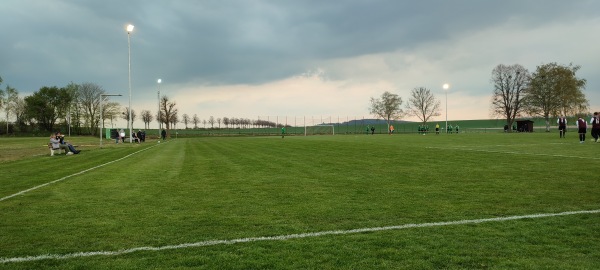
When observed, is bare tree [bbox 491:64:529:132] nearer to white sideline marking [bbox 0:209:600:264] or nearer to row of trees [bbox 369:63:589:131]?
row of trees [bbox 369:63:589:131]

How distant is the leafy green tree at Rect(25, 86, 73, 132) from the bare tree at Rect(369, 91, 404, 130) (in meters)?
77.4

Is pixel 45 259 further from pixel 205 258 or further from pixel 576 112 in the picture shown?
pixel 576 112

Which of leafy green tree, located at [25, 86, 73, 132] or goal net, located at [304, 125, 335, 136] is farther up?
leafy green tree, located at [25, 86, 73, 132]

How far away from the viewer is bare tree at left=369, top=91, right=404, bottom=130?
110m

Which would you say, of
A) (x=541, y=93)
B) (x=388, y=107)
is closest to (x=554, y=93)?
(x=541, y=93)

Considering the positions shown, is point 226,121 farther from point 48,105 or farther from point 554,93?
point 554,93

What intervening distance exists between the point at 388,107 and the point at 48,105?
83.6 m

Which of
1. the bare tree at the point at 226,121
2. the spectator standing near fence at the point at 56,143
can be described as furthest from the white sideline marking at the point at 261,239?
the bare tree at the point at 226,121

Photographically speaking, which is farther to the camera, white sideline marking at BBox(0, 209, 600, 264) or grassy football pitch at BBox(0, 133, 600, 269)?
white sideline marking at BBox(0, 209, 600, 264)

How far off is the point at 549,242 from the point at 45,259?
5.90 m

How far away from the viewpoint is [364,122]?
334ft

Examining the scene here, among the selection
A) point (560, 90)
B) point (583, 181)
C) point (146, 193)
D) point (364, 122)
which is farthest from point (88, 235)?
point (364, 122)

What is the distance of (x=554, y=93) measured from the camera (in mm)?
70938

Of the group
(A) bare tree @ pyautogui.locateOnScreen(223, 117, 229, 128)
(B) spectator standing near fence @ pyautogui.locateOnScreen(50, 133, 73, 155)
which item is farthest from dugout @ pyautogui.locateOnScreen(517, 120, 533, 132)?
(A) bare tree @ pyautogui.locateOnScreen(223, 117, 229, 128)
